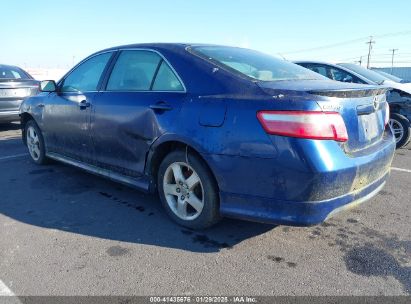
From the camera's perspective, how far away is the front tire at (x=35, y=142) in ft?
17.5

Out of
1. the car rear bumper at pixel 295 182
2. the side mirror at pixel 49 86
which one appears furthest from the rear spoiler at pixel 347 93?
the side mirror at pixel 49 86

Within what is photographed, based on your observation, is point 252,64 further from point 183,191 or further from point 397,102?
point 397,102

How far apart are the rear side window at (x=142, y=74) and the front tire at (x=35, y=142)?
1.91 metres

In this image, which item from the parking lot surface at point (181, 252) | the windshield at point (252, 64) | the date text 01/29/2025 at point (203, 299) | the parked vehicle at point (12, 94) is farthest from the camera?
the parked vehicle at point (12, 94)

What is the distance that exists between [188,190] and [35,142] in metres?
3.24

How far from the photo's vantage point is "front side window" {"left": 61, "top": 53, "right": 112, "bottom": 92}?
4.23m

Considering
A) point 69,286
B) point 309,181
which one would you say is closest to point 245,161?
point 309,181

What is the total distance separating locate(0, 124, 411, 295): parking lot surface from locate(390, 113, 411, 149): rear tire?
9.12ft

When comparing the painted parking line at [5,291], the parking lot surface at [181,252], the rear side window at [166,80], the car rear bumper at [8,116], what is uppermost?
the rear side window at [166,80]

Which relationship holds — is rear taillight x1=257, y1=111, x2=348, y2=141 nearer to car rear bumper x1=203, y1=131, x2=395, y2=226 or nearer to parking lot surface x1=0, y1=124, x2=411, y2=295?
car rear bumper x1=203, y1=131, x2=395, y2=226

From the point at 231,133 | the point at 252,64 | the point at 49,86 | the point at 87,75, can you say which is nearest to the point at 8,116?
the point at 49,86

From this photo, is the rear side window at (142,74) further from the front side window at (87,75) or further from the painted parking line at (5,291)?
the painted parking line at (5,291)

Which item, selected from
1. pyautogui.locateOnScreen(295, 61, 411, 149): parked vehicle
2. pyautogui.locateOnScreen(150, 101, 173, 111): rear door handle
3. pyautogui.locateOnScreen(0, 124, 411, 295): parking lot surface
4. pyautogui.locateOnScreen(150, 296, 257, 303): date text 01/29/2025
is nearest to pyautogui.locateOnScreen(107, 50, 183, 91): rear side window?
pyautogui.locateOnScreen(150, 101, 173, 111): rear door handle

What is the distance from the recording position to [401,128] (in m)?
6.68
